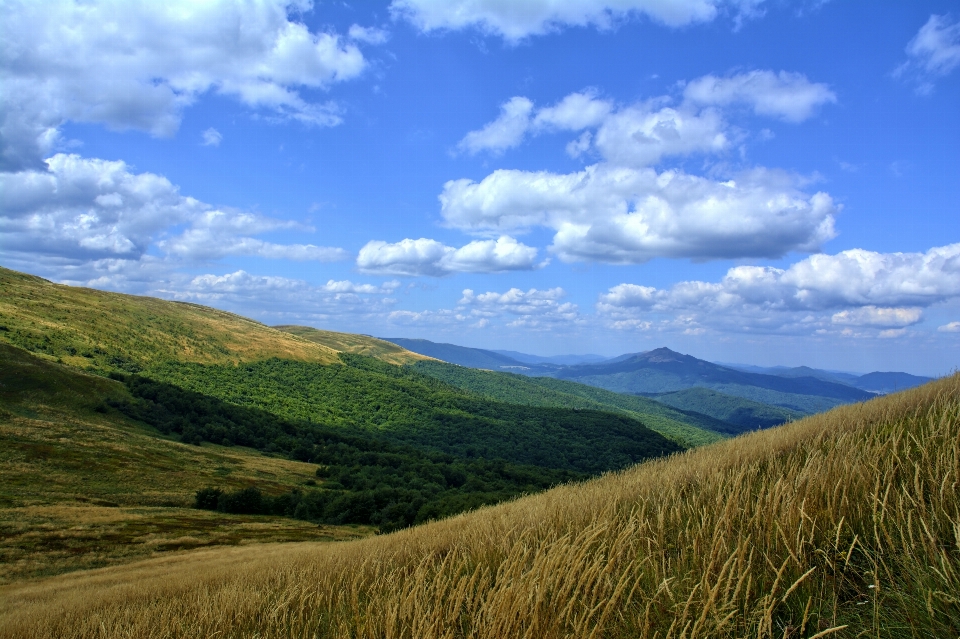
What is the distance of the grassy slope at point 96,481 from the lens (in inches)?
1590

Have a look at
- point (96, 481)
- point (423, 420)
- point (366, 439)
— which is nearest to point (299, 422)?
point (366, 439)

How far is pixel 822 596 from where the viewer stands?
11.3 feet

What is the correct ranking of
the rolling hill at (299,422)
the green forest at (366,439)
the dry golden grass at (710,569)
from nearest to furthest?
1. the dry golden grass at (710,569)
2. the green forest at (366,439)
3. the rolling hill at (299,422)

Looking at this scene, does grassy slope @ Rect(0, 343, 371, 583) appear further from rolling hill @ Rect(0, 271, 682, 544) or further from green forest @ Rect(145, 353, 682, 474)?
green forest @ Rect(145, 353, 682, 474)

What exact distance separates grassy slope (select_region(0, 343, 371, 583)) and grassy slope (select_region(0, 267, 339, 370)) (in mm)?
35359

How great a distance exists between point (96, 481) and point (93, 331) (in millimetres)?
111472

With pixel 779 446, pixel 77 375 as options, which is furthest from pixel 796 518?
pixel 77 375

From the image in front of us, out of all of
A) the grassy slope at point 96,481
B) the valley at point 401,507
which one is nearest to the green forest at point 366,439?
the valley at point 401,507

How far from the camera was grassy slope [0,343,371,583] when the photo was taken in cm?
4038

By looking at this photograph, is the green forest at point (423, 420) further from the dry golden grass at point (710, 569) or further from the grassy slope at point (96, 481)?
the dry golden grass at point (710, 569)

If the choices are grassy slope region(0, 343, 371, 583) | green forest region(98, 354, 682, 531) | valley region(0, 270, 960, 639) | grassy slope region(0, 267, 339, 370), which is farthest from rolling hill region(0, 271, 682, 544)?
grassy slope region(0, 343, 371, 583)

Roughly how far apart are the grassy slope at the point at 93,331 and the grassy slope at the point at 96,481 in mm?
35359

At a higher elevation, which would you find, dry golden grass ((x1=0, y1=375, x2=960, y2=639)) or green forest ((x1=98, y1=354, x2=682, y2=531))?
dry golden grass ((x1=0, y1=375, x2=960, y2=639))

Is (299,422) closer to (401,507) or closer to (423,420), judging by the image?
(423,420)
